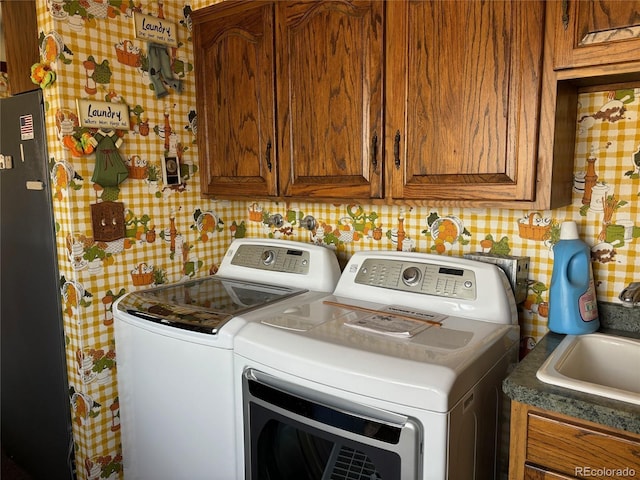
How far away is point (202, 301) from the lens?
171 cm

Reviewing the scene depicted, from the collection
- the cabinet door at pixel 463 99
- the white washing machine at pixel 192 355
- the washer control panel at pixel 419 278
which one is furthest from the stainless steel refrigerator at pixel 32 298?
the cabinet door at pixel 463 99

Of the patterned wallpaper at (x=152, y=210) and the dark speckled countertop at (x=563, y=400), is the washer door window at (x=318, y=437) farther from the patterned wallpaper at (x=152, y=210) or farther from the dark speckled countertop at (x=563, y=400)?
the patterned wallpaper at (x=152, y=210)

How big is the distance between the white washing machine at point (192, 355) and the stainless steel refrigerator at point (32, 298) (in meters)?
0.29

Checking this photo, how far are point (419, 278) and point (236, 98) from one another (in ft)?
3.22

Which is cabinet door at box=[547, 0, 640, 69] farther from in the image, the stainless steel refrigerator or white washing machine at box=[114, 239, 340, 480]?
the stainless steel refrigerator

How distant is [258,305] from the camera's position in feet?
5.29

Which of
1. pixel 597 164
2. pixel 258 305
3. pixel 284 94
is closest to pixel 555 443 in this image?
pixel 597 164

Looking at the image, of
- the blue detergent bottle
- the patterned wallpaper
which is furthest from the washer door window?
the patterned wallpaper

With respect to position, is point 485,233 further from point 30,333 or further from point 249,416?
point 30,333

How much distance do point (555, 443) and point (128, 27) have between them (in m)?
1.91

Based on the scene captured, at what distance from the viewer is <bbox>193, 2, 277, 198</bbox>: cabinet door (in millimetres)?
1765

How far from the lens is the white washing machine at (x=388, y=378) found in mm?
1063

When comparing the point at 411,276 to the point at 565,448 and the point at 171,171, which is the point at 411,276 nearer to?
the point at 565,448

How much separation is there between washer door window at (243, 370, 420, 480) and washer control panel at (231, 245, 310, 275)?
24.6 inches
